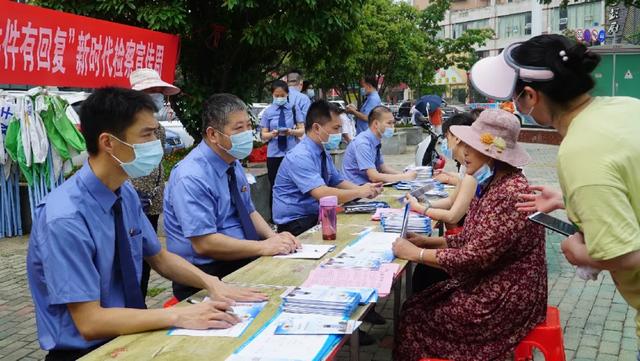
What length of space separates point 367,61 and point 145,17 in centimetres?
1144

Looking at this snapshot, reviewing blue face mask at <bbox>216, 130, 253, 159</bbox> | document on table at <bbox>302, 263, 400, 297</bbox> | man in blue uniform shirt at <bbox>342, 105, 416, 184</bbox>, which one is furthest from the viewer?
man in blue uniform shirt at <bbox>342, 105, 416, 184</bbox>

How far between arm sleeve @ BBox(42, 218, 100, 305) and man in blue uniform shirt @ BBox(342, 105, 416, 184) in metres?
3.59

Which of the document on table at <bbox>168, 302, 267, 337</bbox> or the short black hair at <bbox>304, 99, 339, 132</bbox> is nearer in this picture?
the document on table at <bbox>168, 302, 267, 337</bbox>

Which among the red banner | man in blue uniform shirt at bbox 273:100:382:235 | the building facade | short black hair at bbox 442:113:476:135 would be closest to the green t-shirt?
man in blue uniform shirt at bbox 273:100:382:235

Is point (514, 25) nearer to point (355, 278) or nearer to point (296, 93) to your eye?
point (296, 93)

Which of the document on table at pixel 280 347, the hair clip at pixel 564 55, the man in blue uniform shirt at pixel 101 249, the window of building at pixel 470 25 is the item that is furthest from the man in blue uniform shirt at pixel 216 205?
the window of building at pixel 470 25

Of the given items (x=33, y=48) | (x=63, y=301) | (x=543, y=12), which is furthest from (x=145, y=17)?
(x=543, y=12)

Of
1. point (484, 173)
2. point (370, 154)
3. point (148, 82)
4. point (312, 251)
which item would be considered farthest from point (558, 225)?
point (370, 154)

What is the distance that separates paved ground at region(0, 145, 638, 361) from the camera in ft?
12.7

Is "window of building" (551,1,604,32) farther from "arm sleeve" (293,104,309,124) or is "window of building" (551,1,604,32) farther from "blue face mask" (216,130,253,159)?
"blue face mask" (216,130,253,159)

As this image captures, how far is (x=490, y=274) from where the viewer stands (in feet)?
9.22

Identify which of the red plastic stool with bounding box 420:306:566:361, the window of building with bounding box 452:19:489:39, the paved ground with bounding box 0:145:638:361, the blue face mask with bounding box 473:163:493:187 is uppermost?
the window of building with bounding box 452:19:489:39

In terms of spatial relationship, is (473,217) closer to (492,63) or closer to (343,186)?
(492,63)

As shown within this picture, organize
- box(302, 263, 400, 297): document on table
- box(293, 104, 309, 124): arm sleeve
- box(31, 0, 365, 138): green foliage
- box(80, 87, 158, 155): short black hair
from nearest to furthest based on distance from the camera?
1. box(80, 87, 158, 155): short black hair
2. box(302, 263, 400, 297): document on table
3. box(31, 0, 365, 138): green foliage
4. box(293, 104, 309, 124): arm sleeve
